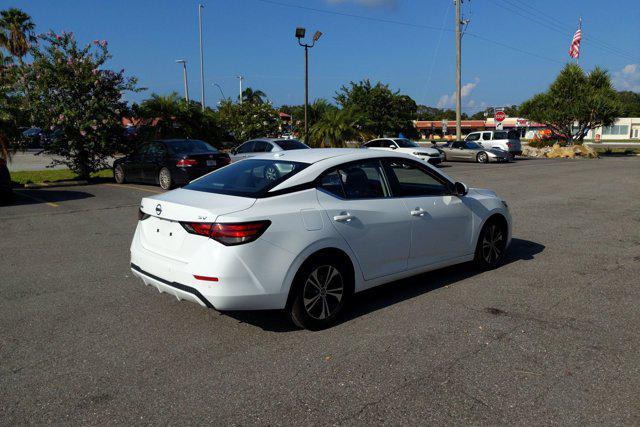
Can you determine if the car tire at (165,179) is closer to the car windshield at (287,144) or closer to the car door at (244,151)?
the car door at (244,151)

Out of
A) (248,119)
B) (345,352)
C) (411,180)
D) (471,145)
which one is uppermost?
(248,119)

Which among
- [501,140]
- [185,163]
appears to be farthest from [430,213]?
[501,140]

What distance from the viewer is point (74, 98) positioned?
1730 centimetres

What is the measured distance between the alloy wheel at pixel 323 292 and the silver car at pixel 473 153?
26.9 m

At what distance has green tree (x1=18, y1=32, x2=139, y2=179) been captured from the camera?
1681 cm

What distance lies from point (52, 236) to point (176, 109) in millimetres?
16698

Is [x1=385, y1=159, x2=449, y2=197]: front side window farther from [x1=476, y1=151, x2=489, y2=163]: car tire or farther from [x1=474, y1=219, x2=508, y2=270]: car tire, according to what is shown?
[x1=476, y1=151, x2=489, y2=163]: car tire

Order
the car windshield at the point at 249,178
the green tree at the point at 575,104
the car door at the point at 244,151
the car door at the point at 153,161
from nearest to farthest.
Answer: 1. the car windshield at the point at 249,178
2. the car door at the point at 153,161
3. the car door at the point at 244,151
4. the green tree at the point at 575,104

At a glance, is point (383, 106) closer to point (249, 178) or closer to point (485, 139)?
point (485, 139)

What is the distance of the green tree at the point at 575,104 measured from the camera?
3969 centimetres

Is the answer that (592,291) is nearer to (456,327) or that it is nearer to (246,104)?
(456,327)

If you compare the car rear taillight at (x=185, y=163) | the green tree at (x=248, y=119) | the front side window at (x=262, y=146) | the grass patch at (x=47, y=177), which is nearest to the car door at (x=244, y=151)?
the front side window at (x=262, y=146)

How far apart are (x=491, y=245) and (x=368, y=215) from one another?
2.26 metres

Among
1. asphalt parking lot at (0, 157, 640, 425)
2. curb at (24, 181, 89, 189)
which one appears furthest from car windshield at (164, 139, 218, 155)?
asphalt parking lot at (0, 157, 640, 425)
